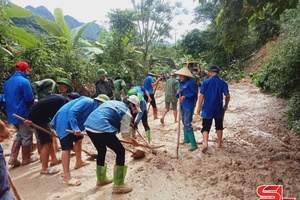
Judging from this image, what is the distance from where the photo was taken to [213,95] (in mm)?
5180

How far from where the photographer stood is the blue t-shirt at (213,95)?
5.18 m

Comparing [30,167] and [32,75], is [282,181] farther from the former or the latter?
[32,75]

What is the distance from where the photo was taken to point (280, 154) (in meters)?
5.02

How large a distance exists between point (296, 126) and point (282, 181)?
9.21 ft

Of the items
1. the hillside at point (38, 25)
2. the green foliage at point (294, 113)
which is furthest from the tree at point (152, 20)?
the green foliage at point (294, 113)

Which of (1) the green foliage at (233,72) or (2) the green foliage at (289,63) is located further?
(1) the green foliage at (233,72)

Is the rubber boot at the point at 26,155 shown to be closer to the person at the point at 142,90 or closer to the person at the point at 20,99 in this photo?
the person at the point at 20,99

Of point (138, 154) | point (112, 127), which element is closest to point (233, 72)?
point (138, 154)

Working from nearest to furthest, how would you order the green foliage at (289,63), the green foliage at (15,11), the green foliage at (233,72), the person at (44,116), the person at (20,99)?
the person at (44,116), the person at (20,99), the green foliage at (15,11), the green foliage at (289,63), the green foliage at (233,72)

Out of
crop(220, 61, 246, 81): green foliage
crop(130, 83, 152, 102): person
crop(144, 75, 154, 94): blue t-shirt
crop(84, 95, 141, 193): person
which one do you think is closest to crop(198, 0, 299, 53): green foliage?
crop(84, 95, 141, 193): person

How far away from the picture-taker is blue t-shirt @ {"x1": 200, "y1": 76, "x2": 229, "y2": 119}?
518 centimetres

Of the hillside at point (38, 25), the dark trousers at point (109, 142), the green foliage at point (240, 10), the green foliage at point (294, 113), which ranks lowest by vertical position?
the green foliage at point (294, 113)

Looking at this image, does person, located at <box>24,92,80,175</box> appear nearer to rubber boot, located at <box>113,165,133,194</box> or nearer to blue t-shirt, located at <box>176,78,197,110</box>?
rubber boot, located at <box>113,165,133,194</box>

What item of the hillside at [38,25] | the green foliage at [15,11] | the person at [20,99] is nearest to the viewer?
the person at [20,99]
